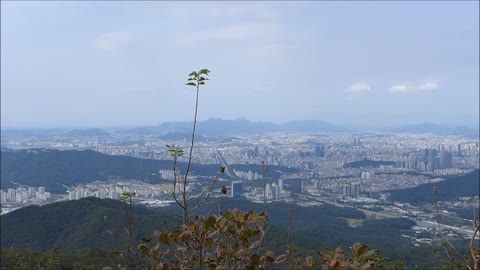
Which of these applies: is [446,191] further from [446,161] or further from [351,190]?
[446,161]

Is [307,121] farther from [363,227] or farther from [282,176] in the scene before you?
[363,227]

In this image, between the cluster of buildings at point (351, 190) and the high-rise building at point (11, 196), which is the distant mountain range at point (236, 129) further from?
the cluster of buildings at point (351, 190)

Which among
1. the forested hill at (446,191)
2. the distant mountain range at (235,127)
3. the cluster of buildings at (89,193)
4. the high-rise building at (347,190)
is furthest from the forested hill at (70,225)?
the distant mountain range at (235,127)

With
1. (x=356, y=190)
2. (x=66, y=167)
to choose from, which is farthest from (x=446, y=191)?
(x=66, y=167)

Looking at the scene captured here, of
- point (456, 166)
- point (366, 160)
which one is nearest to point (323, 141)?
point (366, 160)

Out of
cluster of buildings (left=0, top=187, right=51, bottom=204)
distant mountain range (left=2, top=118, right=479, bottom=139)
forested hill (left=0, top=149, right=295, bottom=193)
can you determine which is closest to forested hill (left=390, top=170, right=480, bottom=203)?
forested hill (left=0, top=149, right=295, bottom=193)

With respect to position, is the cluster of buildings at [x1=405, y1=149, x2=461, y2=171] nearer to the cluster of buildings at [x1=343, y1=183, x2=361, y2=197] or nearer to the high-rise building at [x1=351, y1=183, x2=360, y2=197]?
the high-rise building at [x1=351, y1=183, x2=360, y2=197]

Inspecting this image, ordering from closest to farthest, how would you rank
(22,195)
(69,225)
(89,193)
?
(69,225) < (22,195) < (89,193)
